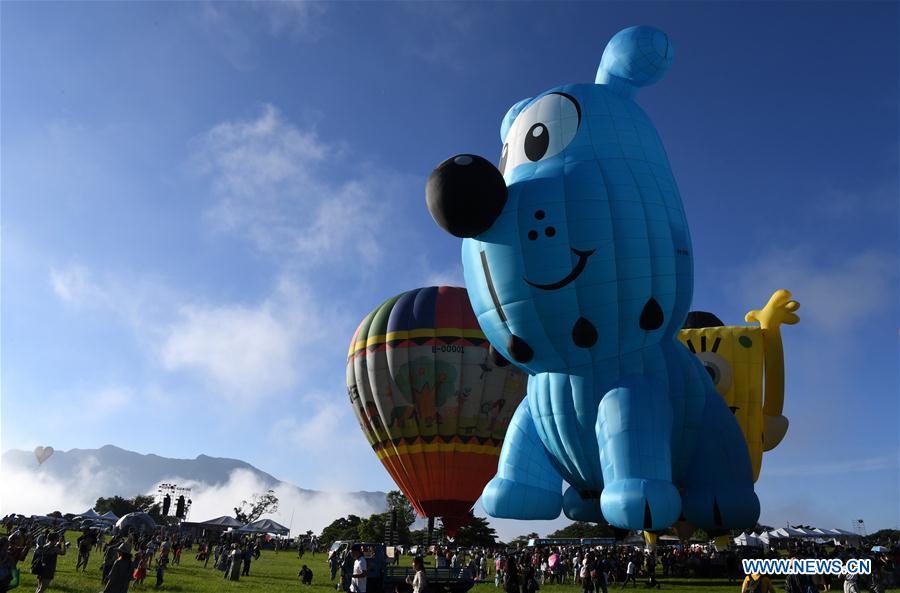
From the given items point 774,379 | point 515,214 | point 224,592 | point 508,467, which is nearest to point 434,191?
point 515,214

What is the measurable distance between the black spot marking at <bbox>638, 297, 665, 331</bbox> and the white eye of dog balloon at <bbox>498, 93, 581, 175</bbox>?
106 inches

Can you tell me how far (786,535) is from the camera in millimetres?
34000

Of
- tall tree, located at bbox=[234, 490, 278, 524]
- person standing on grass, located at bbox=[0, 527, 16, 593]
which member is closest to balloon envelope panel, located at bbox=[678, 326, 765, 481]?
person standing on grass, located at bbox=[0, 527, 16, 593]

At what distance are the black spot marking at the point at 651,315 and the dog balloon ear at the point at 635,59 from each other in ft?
12.6

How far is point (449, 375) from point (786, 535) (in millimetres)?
21967

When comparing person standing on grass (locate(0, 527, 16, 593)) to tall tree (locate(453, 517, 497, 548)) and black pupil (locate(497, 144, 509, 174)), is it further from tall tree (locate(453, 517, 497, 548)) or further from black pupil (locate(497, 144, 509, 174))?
tall tree (locate(453, 517, 497, 548))

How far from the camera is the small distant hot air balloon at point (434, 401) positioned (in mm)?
23141

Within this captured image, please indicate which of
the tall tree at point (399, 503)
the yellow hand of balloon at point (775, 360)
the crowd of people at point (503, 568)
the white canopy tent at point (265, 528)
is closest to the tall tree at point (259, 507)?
the tall tree at point (399, 503)

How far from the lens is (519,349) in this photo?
1019 centimetres

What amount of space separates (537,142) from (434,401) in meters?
14.1

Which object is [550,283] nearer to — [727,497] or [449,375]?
[727,497]

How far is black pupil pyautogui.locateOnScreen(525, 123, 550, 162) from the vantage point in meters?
10.5

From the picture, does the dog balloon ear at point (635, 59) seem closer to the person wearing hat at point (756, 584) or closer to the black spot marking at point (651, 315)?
the black spot marking at point (651, 315)

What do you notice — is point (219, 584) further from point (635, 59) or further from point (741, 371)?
point (635, 59)
